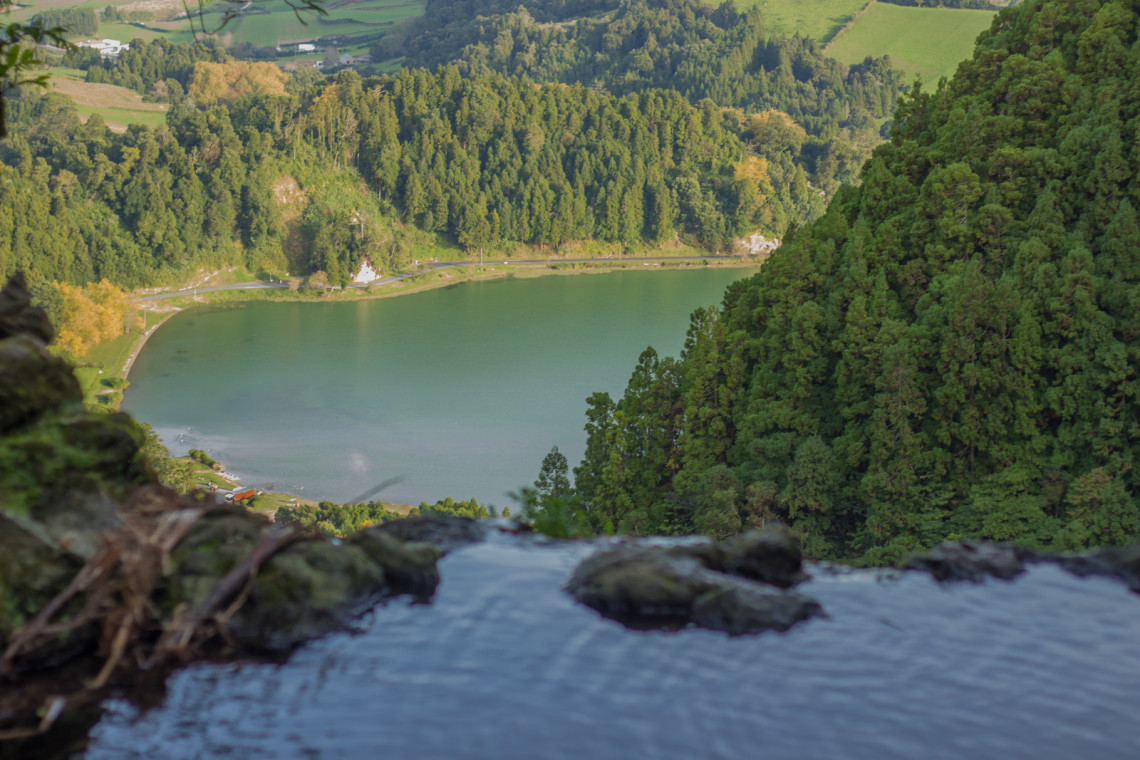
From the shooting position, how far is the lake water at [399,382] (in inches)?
2089

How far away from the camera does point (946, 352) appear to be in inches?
947

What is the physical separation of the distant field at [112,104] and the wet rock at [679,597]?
5297 inches

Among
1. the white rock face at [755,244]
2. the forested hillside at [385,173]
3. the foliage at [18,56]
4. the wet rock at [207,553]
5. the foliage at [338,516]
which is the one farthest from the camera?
the white rock face at [755,244]

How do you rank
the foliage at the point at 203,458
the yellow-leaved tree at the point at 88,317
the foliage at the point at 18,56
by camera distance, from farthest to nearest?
1. the yellow-leaved tree at the point at 88,317
2. the foliage at the point at 203,458
3. the foliage at the point at 18,56

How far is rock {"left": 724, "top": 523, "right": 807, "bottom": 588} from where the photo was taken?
6859 millimetres

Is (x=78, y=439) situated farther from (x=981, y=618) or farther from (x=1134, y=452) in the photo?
(x=1134, y=452)

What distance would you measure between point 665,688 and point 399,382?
2552 inches

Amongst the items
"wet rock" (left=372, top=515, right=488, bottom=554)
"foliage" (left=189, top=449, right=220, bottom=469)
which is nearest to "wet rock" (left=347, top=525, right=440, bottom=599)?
"wet rock" (left=372, top=515, right=488, bottom=554)

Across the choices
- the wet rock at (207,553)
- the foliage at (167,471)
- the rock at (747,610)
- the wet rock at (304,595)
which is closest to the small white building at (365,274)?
the foliage at (167,471)

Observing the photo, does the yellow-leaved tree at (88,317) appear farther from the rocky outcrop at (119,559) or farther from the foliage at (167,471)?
the rocky outcrop at (119,559)

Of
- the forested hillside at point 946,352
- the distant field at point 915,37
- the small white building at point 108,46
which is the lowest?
the forested hillside at point 946,352

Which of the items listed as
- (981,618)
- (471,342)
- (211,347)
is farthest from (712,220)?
(981,618)

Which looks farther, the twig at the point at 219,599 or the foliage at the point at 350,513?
the foliage at the point at 350,513

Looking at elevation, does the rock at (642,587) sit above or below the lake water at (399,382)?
above
